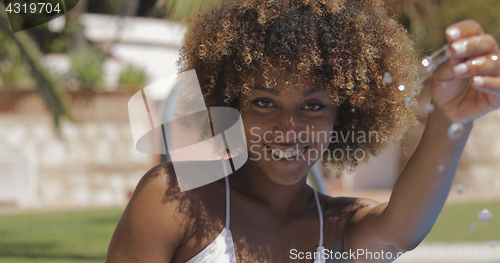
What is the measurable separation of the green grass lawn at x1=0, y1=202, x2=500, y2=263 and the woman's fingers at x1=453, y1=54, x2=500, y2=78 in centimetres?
552

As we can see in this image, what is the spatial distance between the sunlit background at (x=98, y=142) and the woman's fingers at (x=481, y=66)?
19.2 feet

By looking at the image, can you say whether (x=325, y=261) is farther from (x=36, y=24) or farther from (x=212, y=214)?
(x=36, y=24)

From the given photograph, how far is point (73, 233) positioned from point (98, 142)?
379 centimetres

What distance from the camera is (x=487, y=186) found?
12992 mm

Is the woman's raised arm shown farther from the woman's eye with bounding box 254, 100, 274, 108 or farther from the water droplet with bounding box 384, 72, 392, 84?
the woman's eye with bounding box 254, 100, 274, 108

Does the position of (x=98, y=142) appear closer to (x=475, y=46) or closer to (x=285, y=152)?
(x=285, y=152)

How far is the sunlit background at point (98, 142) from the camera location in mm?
8242

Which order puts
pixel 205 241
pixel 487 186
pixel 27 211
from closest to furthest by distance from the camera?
pixel 205 241 < pixel 27 211 < pixel 487 186

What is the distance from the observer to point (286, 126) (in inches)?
70.4

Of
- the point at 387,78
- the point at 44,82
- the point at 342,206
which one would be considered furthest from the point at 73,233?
the point at 387,78

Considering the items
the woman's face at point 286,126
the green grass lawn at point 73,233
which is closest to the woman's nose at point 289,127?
the woman's face at point 286,126

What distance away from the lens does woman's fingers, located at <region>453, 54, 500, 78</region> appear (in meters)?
1.17

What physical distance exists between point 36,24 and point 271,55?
1154cm

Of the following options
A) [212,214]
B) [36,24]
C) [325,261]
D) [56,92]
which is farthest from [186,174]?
Answer: [36,24]
